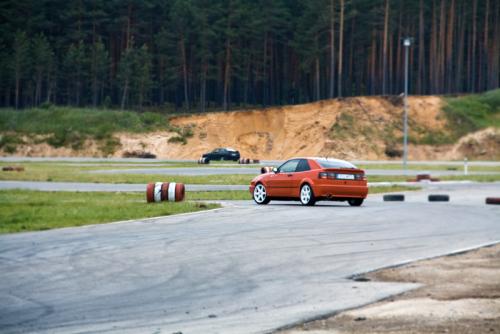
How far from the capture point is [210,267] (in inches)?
488

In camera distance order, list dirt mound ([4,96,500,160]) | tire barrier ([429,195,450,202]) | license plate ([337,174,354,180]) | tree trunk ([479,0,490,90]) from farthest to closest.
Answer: tree trunk ([479,0,490,90]) < dirt mound ([4,96,500,160]) < tire barrier ([429,195,450,202]) < license plate ([337,174,354,180])

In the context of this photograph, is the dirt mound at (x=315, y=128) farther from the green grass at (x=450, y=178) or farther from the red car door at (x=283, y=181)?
the red car door at (x=283, y=181)

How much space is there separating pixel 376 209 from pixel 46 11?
86.6m

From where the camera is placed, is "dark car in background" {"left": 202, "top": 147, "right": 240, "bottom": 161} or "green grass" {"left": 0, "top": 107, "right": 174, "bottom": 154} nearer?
"dark car in background" {"left": 202, "top": 147, "right": 240, "bottom": 161}

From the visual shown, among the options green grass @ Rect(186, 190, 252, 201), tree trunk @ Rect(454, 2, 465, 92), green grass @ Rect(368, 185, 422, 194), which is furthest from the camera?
tree trunk @ Rect(454, 2, 465, 92)

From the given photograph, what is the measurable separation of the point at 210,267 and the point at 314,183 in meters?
12.4

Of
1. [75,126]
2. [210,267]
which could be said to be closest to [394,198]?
[210,267]

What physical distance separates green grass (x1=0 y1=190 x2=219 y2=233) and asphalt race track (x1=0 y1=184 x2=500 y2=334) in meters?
1.16

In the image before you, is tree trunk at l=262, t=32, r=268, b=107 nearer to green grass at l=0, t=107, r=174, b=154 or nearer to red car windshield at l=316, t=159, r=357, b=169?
green grass at l=0, t=107, r=174, b=154

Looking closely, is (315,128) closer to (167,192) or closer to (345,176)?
(167,192)

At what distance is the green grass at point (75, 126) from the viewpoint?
84.2m

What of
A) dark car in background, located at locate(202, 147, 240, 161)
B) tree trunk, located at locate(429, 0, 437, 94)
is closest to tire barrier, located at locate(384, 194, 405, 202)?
dark car in background, located at locate(202, 147, 240, 161)

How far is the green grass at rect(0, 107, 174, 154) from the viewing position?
84.2 m

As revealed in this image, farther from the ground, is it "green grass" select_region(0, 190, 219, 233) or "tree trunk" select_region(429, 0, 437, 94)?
"tree trunk" select_region(429, 0, 437, 94)
